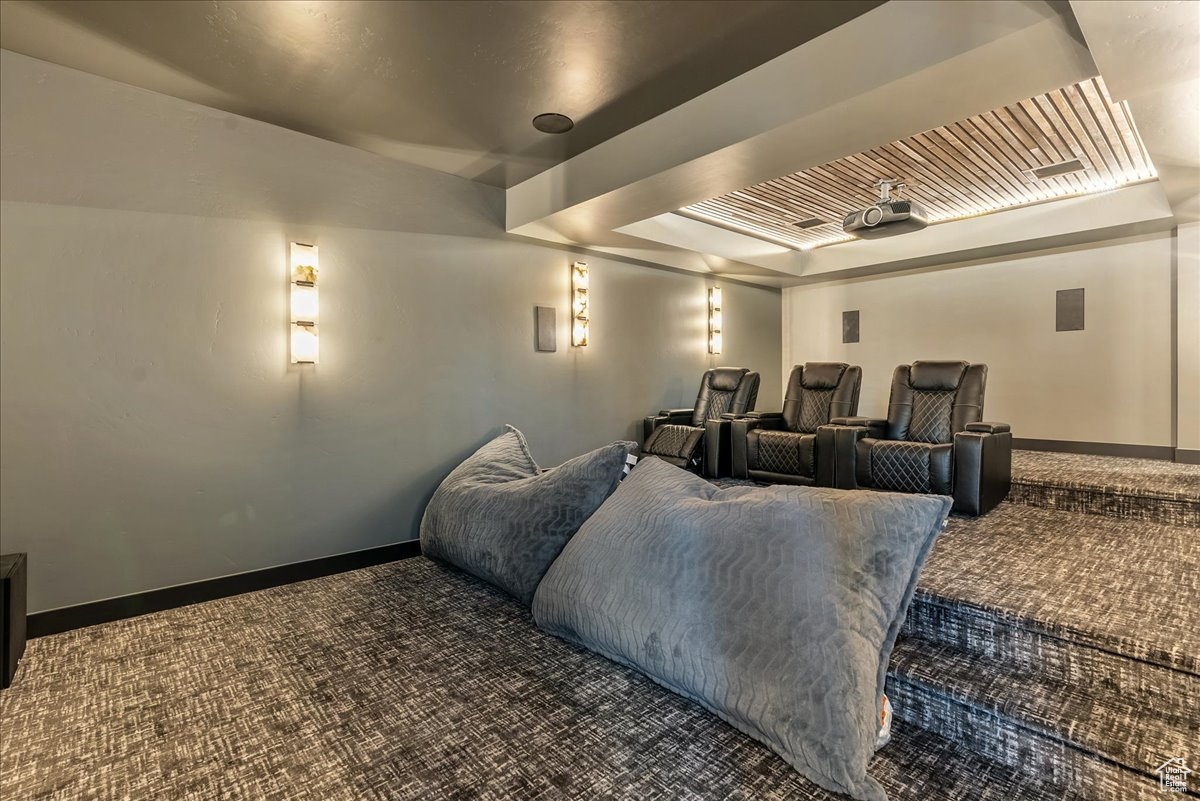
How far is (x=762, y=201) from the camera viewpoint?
520 cm

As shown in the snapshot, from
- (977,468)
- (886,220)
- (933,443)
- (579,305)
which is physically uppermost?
(886,220)

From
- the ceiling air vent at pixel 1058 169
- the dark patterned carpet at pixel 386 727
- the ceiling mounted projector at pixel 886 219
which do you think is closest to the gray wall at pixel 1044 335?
the ceiling air vent at pixel 1058 169

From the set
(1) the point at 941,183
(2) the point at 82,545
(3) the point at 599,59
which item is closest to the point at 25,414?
(2) the point at 82,545

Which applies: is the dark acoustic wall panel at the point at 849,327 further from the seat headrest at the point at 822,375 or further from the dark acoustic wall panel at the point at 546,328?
the dark acoustic wall panel at the point at 546,328

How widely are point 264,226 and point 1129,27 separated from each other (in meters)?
3.95

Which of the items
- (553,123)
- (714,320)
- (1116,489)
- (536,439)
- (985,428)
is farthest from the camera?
(714,320)

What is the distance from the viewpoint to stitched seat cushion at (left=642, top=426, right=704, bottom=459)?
5.04 m

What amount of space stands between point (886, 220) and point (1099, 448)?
11.6 ft

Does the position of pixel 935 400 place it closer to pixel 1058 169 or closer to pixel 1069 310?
pixel 1058 169

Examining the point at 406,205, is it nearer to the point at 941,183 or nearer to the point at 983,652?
the point at 983,652

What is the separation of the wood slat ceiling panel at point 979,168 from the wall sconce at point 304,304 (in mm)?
2975

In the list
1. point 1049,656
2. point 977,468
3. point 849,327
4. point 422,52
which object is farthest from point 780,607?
point 849,327

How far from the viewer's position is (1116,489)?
3.47 m

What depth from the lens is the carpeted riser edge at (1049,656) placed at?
155cm
